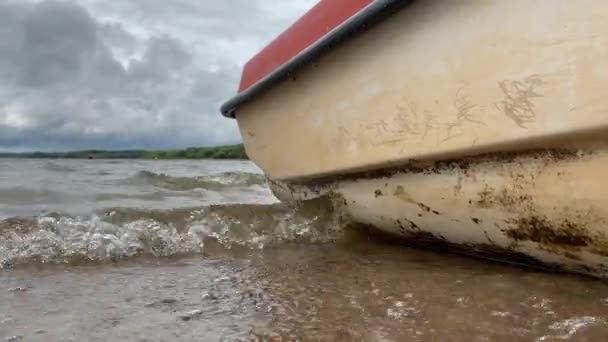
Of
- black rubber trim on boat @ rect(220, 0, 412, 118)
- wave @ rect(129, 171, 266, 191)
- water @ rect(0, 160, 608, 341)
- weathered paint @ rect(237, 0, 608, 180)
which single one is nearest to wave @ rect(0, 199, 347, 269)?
water @ rect(0, 160, 608, 341)

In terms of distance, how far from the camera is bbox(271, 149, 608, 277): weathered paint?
1.90m

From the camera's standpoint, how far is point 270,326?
1779mm

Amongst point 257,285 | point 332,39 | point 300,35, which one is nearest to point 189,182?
point 300,35

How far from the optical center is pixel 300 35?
303 cm

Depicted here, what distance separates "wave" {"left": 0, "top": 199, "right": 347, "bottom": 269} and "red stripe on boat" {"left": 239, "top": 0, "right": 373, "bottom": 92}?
2.78 ft

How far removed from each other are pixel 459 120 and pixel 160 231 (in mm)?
2012

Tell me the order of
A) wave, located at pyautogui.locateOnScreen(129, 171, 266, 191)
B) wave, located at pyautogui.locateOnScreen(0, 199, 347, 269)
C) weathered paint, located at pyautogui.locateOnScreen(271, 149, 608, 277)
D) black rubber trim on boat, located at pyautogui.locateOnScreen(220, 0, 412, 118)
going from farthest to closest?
1. wave, located at pyautogui.locateOnScreen(129, 171, 266, 191)
2. wave, located at pyautogui.locateOnScreen(0, 199, 347, 269)
3. black rubber trim on boat, located at pyautogui.locateOnScreen(220, 0, 412, 118)
4. weathered paint, located at pyautogui.locateOnScreen(271, 149, 608, 277)

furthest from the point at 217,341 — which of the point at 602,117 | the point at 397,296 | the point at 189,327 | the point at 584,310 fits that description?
the point at 602,117

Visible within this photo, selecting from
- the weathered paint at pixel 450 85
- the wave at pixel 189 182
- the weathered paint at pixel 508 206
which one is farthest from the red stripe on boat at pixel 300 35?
the wave at pixel 189 182

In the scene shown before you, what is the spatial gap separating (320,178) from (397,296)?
1132 mm

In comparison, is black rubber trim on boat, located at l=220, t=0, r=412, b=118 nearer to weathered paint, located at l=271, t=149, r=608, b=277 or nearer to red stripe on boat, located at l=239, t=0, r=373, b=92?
red stripe on boat, located at l=239, t=0, r=373, b=92

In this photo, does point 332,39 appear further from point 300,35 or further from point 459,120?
point 459,120

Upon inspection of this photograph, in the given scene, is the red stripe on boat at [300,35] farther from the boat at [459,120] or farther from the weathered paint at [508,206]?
the weathered paint at [508,206]

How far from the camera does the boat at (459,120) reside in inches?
71.0
